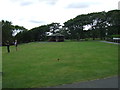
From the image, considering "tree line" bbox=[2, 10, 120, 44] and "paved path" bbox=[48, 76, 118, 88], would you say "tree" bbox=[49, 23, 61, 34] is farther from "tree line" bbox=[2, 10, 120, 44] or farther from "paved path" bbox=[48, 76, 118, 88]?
"paved path" bbox=[48, 76, 118, 88]

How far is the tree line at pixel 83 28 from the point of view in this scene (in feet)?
122

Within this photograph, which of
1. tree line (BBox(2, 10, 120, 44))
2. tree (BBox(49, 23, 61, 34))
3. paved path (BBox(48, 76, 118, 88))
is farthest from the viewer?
tree (BBox(49, 23, 61, 34))

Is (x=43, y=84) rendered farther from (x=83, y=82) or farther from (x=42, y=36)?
(x=42, y=36)

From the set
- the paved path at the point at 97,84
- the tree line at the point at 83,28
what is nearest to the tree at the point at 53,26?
the tree line at the point at 83,28

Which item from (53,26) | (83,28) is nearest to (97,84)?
(83,28)

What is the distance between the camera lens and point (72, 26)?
43.8m

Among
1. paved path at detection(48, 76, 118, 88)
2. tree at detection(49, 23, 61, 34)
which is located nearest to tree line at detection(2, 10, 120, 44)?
tree at detection(49, 23, 61, 34)

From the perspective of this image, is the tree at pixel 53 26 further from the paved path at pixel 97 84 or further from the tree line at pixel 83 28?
the paved path at pixel 97 84

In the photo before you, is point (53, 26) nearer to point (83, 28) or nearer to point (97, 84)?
point (83, 28)

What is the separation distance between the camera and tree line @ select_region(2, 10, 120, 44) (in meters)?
37.2

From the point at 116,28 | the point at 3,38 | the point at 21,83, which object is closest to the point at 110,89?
the point at 21,83

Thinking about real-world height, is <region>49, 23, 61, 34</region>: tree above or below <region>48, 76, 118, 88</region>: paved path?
above

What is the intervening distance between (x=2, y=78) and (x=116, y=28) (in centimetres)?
3669

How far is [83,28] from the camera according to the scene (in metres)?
43.5
